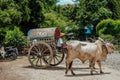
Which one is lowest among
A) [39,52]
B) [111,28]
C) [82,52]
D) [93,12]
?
[39,52]

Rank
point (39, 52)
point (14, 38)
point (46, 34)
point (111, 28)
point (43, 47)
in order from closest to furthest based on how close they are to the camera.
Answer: point (43, 47) → point (39, 52) → point (46, 34) → point (14, 38) → point (111, 28)

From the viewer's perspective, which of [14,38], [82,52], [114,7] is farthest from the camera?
[114,7]

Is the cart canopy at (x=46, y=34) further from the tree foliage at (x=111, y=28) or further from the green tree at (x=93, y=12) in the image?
the green tree at (x=93, y=12)

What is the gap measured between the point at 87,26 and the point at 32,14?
18.4 m

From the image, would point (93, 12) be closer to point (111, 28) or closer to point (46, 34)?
point (111, 28)

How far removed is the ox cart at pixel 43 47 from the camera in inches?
710

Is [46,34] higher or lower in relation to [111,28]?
higher

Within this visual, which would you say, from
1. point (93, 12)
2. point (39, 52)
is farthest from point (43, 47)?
point (93, 12)

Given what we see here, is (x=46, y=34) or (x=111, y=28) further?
(x=111, y=28)

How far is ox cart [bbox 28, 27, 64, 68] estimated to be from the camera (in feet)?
59.2

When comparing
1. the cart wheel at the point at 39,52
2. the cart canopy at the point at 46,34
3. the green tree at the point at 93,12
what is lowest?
the cart wheel at the point at 39,52

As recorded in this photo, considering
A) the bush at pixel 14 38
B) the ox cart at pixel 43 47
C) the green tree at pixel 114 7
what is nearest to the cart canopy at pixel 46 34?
the ox cart at pixel 43 47

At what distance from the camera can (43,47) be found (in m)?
18.1

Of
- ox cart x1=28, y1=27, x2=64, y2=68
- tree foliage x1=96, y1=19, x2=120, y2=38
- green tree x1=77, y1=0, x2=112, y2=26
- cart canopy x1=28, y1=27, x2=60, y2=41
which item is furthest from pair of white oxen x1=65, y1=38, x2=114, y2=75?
green tree x1=77, y1=0, x2=112, y2=26
